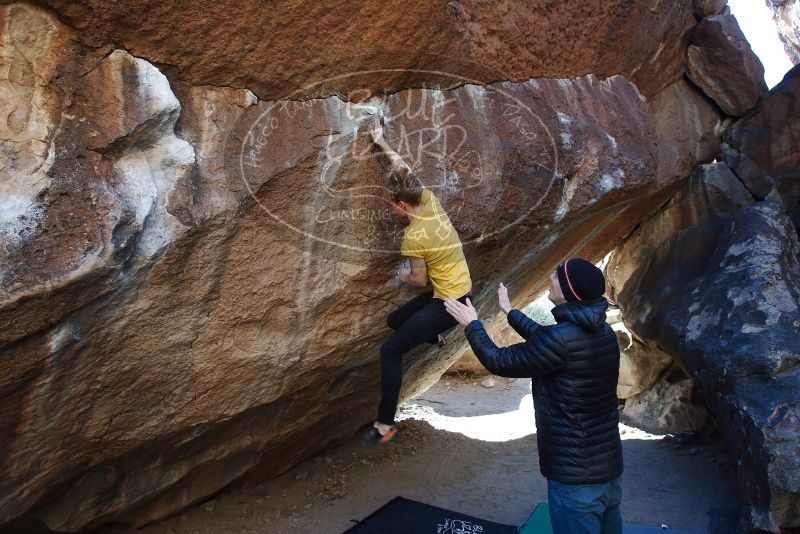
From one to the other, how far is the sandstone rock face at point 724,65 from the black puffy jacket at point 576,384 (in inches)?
142

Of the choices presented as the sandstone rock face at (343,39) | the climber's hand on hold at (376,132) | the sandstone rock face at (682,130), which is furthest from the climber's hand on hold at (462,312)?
the sandstone rock face at (682,130)

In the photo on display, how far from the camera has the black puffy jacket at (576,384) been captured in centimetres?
244

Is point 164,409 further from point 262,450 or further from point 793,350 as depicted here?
point 793,350

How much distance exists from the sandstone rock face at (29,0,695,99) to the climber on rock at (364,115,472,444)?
1.21ft

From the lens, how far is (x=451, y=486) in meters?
4.73

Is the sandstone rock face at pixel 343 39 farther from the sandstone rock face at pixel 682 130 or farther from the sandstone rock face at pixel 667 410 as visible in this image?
the sandstone rock face at pixel 667 410

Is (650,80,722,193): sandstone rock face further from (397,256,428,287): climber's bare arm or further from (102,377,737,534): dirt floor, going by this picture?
(397,256,428,287): climber's bare arm

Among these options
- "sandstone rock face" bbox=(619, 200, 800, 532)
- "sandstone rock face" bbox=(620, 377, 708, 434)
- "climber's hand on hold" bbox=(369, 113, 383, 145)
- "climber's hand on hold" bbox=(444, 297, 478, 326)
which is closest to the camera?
"climber's hand on hold" bbox=(444, 297, 478, 326)

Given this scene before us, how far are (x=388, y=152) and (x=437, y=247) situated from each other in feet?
1.70

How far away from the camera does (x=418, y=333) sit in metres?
3.20

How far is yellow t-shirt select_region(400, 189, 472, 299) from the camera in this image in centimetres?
307

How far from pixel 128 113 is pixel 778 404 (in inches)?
138

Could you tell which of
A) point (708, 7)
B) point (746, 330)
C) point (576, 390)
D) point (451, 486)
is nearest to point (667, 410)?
point (746, 330)

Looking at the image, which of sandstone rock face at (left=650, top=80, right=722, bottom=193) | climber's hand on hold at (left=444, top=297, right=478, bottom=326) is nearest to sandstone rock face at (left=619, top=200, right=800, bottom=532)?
sandstone rock face at (left=650, top=80, right=722, bottom=193)
